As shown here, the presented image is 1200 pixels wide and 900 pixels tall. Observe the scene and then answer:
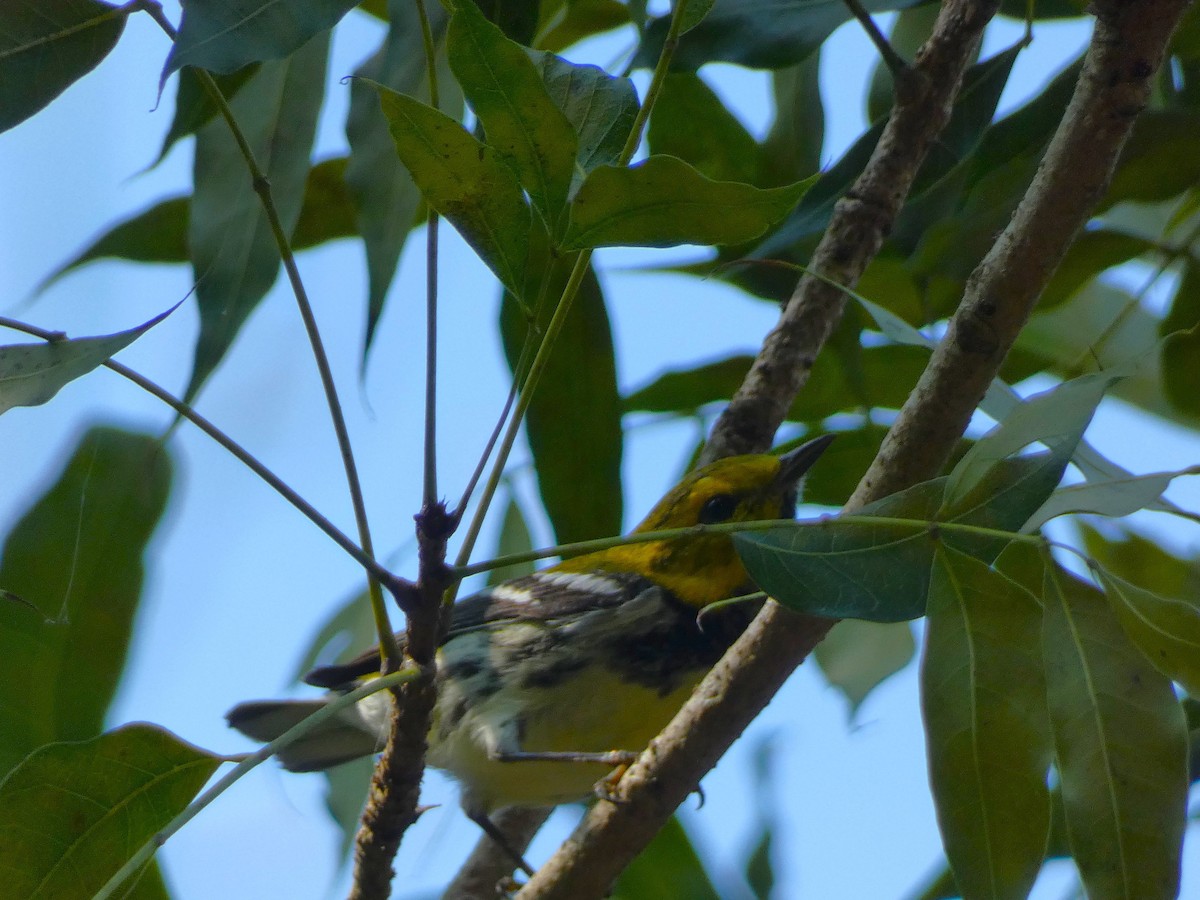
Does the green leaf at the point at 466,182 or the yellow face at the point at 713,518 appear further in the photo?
the yellow face at the point at 713,518

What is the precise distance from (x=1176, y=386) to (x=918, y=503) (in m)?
0.76

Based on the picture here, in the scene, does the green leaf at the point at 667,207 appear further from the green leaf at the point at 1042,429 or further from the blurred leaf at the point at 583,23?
the blurred leaf at the point at 583,23

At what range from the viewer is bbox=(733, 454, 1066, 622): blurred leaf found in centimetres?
84

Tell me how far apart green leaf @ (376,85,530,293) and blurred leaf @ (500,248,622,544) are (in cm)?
65

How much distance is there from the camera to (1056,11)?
1638 millimetres

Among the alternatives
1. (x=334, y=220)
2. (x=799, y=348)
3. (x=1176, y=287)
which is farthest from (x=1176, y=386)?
(x=334, y=220)

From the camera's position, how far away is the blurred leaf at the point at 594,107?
3.07 feet

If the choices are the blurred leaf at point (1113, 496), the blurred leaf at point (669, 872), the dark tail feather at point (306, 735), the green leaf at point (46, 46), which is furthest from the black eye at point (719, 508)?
the green leaf at point (46, 46)

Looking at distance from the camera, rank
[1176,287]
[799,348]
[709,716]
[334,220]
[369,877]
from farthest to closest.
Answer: [334,220] → [799,348] → [1176,287] → [369,877] → [709,716]

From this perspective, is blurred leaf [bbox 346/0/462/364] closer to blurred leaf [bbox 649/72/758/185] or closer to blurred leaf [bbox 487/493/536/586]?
blurred leaf [bbox 649/72/758/185]

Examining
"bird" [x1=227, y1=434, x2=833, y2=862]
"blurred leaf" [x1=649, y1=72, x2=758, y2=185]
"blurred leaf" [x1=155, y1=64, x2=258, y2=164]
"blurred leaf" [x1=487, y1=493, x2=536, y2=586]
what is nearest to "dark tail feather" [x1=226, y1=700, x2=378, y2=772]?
"bird" [x1=227, y1=434, x2=833, y2=862]

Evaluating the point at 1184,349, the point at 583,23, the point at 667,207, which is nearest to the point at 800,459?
the point at 1184,349

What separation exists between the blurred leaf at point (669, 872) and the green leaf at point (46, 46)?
4.78ft

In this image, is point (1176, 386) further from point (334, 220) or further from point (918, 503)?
point (334, 220)
